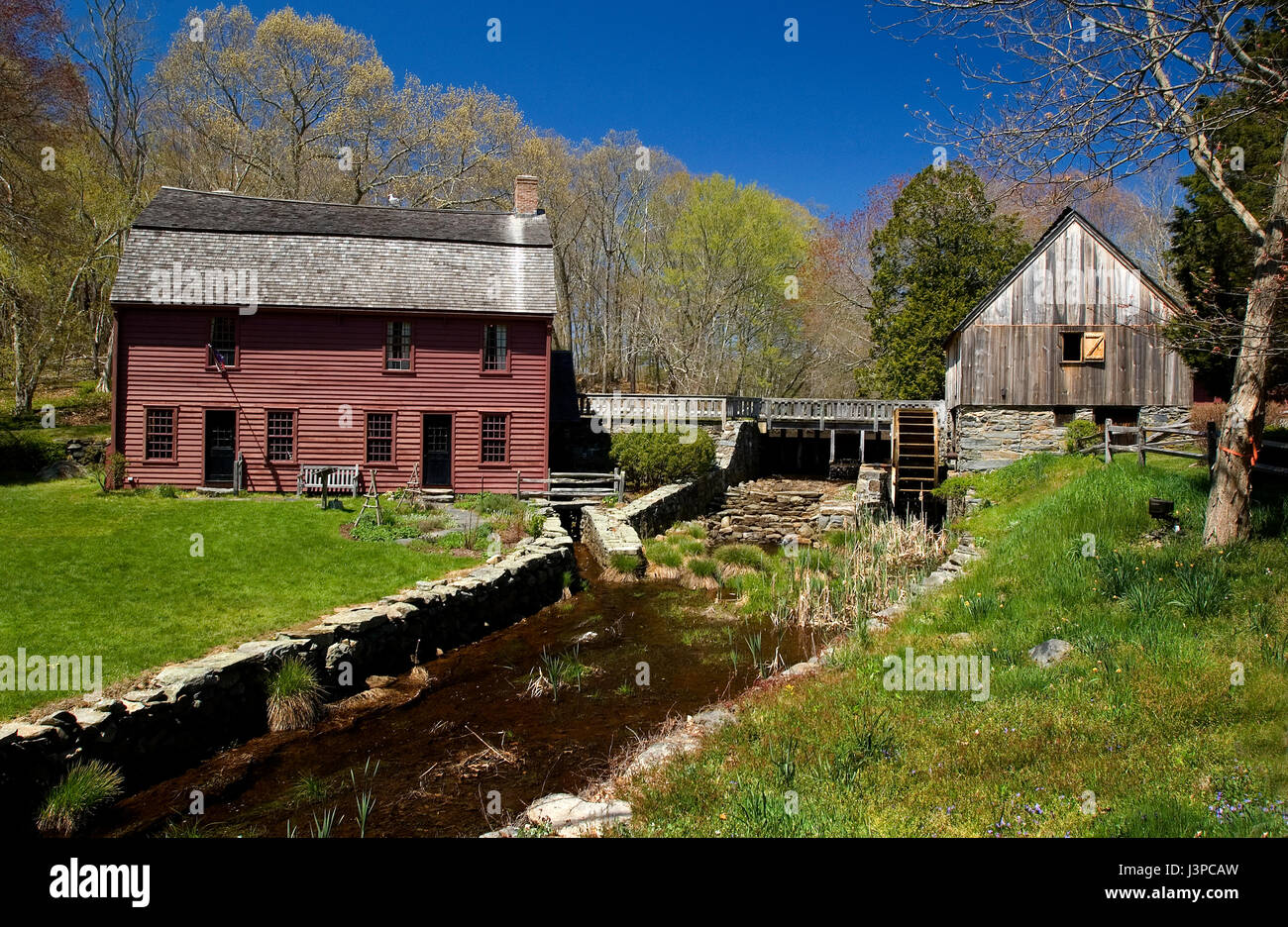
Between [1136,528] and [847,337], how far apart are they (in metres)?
36.0

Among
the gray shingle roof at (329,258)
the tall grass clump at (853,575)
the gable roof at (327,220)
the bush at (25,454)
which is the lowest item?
the tall grass clump at (853,575)

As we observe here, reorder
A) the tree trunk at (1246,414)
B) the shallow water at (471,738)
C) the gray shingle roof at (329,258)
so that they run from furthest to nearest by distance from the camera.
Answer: the gray shingle roof at (329,258), the tree trunk at (1246,414), the shallow water at (471,738)

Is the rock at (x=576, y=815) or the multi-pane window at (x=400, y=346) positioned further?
the multi-pane window at (x=400, y=346)

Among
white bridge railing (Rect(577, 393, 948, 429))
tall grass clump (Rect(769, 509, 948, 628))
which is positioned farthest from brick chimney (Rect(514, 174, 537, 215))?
tall grass clump (Rect(769, 509, 948, 628))

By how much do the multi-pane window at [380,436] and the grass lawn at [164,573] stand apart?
189 inches

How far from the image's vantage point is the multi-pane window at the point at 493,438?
23156 millimetres

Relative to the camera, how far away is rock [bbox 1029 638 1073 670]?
285 inches

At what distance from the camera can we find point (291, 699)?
850 cm

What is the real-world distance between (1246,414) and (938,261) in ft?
83.5

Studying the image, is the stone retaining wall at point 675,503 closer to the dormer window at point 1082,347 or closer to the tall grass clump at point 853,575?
the tall grass clump at point 853,575

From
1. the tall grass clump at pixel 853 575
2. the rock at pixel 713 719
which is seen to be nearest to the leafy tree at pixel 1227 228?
the tall grass clump at pixel 853 575

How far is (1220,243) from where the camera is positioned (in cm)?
1384
